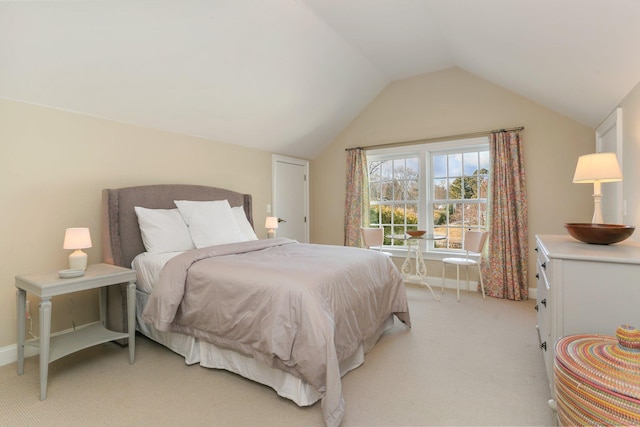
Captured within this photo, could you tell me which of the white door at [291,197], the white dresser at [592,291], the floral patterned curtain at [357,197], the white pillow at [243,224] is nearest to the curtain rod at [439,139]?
the floral patterned curtain at [357,197]

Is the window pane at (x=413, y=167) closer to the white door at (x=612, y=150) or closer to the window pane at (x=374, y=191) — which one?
the window pane at (x=374, y=191)

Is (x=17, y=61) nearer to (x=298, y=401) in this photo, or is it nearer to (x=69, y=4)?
(x=69, y=4)

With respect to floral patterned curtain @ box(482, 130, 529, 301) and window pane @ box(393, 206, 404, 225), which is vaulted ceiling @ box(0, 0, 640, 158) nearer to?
floral patterned curtain @ box(482, 130, 529, 301)

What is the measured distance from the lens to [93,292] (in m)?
2.93

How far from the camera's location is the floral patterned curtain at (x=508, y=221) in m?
3.91

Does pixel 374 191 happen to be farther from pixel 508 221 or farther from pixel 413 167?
pixel 508 221

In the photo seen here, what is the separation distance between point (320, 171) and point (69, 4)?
3997 millimetres

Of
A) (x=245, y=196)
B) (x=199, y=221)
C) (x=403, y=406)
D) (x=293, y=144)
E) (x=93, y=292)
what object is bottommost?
(x=403, y=406)

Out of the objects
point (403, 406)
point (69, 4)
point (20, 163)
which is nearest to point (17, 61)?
point (69, 4)

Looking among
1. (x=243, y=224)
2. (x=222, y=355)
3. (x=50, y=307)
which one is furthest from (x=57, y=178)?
(x=222, y=355)

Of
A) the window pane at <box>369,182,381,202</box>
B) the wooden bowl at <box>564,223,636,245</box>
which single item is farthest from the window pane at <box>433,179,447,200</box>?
the wooden bowl at <box>564,223,636,245</box>

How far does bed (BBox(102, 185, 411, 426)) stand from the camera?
1790mm

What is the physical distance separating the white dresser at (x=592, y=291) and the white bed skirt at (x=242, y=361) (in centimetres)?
129

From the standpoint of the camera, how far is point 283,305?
1.85 meters
